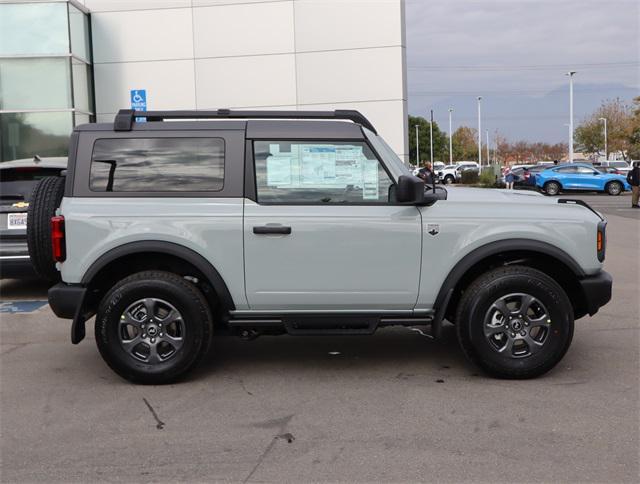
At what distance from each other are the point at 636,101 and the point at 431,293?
61649 millimetres

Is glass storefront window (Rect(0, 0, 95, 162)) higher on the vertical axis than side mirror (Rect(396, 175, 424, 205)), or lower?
higher

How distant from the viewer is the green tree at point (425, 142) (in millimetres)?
101738

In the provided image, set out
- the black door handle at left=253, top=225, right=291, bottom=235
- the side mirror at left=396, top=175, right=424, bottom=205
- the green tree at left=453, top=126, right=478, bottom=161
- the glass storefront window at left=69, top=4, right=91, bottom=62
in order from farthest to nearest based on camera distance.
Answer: the green tree at left=453, top=126, right=478, bottom=161 < the glass storefront window at left=69, top=4, right=91, bottom=62 < the black door handle at left=253, top=225, right=291, bottom=235 < the side mirror at left=396, top=175, right=424, bottom=205

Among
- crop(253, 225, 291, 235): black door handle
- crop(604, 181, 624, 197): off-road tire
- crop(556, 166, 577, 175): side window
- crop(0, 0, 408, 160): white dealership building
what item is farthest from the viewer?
crop(556, 166, 577, 175): side window

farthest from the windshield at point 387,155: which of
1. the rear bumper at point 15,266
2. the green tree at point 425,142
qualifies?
the green tree at point 425,142

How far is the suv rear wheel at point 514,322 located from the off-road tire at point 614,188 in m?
28.8

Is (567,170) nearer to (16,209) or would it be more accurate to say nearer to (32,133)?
(32,133)

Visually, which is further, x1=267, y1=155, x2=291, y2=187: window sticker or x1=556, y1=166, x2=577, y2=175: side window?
x1=556, y1=166, x2=577, y2=175: side window

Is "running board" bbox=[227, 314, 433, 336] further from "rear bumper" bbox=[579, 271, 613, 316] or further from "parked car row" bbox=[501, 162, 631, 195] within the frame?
"parked car row" bbox=[501, 162, 631, 195]

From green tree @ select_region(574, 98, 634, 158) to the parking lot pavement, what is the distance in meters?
77.4

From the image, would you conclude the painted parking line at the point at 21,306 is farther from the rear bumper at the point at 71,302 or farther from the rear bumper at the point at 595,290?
the rear bumper at the point at 595,290

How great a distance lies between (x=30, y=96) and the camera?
18.8 metres

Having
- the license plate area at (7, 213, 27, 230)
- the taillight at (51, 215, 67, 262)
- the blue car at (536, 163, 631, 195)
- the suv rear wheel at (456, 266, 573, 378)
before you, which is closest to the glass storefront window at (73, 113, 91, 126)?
the license plate area at (7, 213, 27, 230)

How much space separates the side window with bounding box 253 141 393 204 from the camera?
17.7 feet
